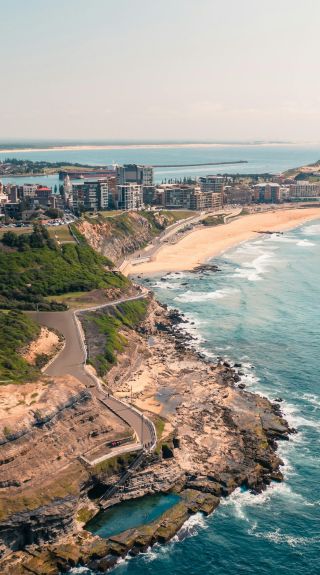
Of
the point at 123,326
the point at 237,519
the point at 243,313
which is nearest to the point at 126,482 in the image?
the point at 237,519

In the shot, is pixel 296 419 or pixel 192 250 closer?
pixel 296 419

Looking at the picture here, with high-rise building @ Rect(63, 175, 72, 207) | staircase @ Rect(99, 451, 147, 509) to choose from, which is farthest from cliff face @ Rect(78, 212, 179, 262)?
staircase @ Rect(99, 451, 147, 509)

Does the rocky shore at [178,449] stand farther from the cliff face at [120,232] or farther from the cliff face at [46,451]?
the cliff face at [120,232]

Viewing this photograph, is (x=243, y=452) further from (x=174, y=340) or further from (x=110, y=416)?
(x=174, y=340)

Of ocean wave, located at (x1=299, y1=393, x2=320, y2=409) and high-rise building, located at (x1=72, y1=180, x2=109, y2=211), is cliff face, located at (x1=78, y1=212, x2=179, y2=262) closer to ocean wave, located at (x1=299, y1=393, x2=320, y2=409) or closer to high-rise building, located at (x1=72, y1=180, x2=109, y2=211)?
high-rise building, located at (x1=72, y1=180, x2=109, y2=211)

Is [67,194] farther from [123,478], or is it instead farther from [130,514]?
[130,514]

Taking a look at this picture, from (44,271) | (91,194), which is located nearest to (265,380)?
(44,271)

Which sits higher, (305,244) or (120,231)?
(120,231)
